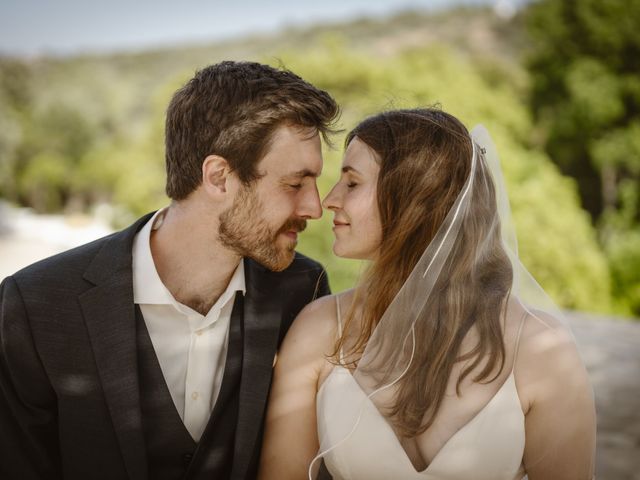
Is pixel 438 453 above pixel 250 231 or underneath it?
underneath

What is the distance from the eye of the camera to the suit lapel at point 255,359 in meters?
2.04

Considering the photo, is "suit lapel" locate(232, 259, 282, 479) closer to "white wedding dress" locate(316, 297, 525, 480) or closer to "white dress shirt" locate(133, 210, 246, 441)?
"white dress shirt" locate(133, 210, 246, 441)

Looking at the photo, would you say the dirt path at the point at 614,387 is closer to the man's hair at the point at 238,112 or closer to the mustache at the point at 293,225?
the mustache at the point at 293,225

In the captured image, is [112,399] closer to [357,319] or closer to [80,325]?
[80,325]

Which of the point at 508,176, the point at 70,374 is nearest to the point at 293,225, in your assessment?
the point at 70,374

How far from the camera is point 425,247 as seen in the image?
2121 millimetres

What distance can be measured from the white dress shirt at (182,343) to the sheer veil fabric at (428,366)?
406 millimetres

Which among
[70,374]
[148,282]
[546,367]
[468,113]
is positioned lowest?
[546,367]

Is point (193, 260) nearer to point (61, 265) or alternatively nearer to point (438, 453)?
point (61, 265)

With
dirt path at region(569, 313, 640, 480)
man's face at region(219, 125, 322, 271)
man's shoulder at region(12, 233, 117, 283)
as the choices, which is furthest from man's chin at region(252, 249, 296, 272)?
dirt path at region(569, 313, 640, 480)

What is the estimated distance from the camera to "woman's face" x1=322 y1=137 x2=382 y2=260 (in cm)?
209

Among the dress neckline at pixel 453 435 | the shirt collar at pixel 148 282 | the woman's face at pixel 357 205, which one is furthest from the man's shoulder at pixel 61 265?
the dress neckline at pixel 453 435

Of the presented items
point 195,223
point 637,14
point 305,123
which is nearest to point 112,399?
point 195,223

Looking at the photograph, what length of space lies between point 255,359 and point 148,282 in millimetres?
447
